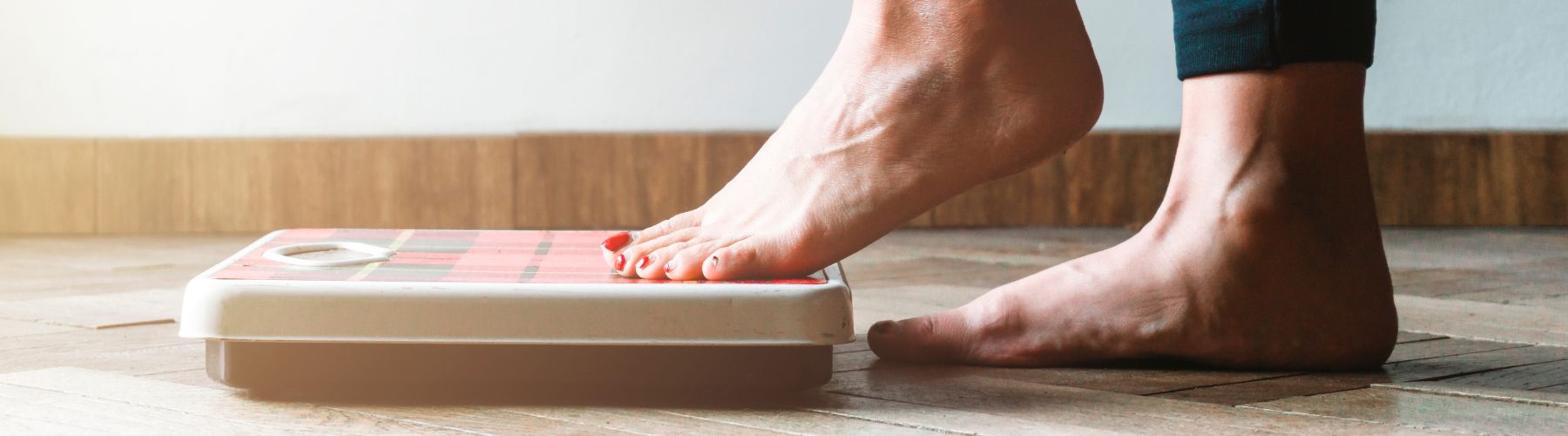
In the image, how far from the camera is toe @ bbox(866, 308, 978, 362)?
705 mm

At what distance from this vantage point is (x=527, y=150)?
1.72m

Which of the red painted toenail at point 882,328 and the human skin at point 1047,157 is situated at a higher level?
the human skin at point 1047,157

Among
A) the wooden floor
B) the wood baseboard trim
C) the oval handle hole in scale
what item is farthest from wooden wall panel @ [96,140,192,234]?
the oval handle hole in scale

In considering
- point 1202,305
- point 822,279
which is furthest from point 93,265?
point 1202,305

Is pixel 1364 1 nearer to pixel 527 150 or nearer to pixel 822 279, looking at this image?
pixel 822 279

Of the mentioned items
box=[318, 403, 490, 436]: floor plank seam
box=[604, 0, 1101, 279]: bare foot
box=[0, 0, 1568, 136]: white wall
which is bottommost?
box=[318, 403, 490, 436]: floor plank seam

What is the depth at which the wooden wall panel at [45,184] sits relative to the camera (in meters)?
1.65

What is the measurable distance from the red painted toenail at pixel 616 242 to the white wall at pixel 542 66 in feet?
3.33

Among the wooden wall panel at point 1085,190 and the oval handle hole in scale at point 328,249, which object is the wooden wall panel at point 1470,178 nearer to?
the wooden wall panel at point 1085,190

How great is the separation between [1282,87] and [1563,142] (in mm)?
1298

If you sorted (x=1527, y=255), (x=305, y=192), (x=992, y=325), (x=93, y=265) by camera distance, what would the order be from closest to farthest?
(x=992, y=325)
(x=93, y=265)
(x=1527, y=255)
(x=305, y=192)

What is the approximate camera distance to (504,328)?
565 millimetres

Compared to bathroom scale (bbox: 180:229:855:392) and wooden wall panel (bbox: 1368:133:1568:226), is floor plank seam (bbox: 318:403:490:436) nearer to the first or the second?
bathroom scale (bbox: 180:229:855:392)

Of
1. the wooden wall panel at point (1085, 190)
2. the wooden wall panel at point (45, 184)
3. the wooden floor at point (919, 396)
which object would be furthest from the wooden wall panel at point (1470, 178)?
the wooden wall panel at point (45, 184)
